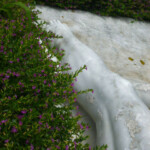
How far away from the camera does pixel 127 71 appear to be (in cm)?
324

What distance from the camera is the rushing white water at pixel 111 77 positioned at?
179 cm

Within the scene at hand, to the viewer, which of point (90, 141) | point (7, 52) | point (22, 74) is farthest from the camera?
point (90, 141)

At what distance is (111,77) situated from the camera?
7.38 feet

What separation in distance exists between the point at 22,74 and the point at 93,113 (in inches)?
43.5

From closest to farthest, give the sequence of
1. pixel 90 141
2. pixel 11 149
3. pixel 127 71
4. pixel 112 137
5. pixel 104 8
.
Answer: pixel 11 149, pixel 112 137, pixel 90 141, pixel 127 71, pixel 104 8

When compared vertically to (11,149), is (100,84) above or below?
below

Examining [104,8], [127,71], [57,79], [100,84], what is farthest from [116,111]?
[104,8]

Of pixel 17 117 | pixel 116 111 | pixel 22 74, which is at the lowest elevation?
pixel 116 111

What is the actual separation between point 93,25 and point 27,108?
3.57m

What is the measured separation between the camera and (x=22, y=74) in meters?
1.42

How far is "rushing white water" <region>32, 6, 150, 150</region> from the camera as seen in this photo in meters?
1.79

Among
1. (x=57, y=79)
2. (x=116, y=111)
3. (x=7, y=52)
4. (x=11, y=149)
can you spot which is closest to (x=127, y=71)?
(x=116, y=111)

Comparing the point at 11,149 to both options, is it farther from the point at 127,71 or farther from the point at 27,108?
the point at 127,71

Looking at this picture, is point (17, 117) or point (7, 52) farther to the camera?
point (7, 52)
